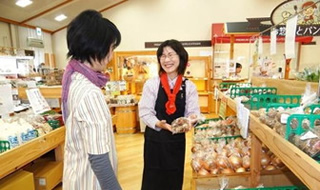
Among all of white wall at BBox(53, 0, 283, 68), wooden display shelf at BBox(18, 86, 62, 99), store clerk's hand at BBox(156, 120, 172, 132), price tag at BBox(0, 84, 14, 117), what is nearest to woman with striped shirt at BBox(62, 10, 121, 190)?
store clerk's hand at BBox(156, 120, 172, 132)

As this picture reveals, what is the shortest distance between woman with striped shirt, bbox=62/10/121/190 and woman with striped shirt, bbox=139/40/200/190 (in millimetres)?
805

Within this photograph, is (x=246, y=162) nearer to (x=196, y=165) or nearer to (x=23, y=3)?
(x=196, y=165)

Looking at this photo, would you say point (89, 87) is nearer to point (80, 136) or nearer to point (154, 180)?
point (80, 136)

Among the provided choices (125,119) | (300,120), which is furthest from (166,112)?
(125,119)

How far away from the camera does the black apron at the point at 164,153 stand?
1.78 meters

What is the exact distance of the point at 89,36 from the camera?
0.89m

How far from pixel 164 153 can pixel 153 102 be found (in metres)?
0.42

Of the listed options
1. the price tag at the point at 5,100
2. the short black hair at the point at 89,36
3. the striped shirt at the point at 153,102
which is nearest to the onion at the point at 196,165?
the striped shirt at the point at 153,102

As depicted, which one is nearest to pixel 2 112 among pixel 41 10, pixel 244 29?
pixel 244 29

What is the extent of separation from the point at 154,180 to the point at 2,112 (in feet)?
5.17

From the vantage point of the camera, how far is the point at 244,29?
19.2ft

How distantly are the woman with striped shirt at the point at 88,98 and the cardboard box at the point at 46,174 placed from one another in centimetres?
153

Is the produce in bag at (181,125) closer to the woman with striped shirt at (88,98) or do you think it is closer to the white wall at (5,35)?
the woman with striped shirt at (88,98)

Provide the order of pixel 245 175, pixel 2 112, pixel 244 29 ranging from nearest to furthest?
1. pixel 245 175
2. pixel 2 112
3. pixel 244 29
